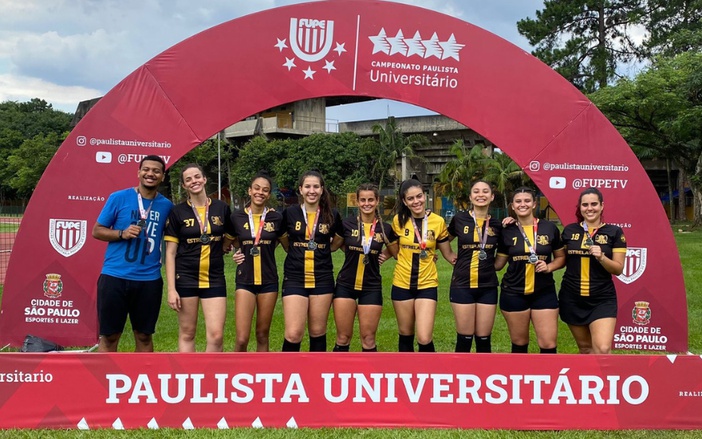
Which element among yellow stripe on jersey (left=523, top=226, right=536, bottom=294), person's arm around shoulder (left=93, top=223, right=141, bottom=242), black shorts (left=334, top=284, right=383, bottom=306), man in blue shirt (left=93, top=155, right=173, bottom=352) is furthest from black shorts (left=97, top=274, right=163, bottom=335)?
yellow stripe on jersey (left=523, top=226, right=536, bottom=294)

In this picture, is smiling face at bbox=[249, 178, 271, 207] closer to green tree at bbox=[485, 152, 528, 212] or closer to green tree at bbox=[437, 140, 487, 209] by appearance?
green tree at bbox=[485, 152, 528, 212]

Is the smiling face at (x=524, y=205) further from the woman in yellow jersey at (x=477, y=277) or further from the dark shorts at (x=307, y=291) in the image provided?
the dark shorts at (x=307, y=291)

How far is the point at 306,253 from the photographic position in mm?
4582

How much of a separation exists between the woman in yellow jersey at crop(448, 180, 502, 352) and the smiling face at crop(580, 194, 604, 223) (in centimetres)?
69

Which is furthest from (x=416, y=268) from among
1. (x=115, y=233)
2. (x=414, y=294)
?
(x=115, y=233)

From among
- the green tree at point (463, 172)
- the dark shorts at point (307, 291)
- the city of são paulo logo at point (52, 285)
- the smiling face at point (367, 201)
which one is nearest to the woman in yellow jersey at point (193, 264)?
the dark shorts at point (307, 291)

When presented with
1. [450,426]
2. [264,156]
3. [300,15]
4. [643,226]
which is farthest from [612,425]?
[264,156]

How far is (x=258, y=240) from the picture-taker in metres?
4.52

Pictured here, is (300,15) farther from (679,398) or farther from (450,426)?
(679,398)

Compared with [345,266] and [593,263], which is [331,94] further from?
[593,263]

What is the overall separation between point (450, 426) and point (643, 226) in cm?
327

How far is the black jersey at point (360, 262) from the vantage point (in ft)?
15.1

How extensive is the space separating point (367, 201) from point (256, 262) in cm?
107

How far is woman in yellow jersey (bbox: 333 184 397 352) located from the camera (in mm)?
4586
